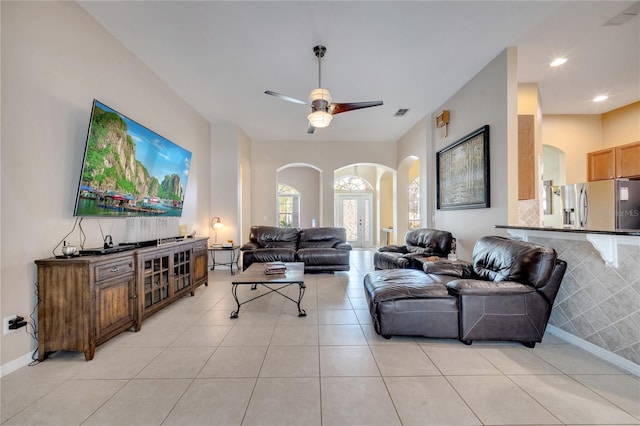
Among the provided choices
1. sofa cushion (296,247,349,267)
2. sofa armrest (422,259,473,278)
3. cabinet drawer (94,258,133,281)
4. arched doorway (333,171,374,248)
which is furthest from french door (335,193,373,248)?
cabinet drawer (94,258,133,281)

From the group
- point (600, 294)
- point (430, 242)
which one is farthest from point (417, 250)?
point (600, 294)

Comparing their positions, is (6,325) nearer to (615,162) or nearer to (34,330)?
(34,330)

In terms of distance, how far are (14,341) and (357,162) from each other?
22.6ft

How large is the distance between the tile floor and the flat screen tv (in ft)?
4.54

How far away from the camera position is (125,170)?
295cm

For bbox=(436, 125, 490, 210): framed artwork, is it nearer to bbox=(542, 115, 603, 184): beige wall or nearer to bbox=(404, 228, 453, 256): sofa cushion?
bbox=(404, 228, 453, 256): sofa cushion

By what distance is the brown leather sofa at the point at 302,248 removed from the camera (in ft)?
17.2

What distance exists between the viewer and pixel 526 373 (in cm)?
199

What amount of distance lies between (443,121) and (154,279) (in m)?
4.99

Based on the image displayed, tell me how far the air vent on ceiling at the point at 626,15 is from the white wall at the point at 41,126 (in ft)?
17.5

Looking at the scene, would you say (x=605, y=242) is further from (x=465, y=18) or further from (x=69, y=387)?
(x=69, y=387)

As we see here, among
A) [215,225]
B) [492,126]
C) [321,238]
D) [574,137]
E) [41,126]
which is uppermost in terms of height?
[574,137]

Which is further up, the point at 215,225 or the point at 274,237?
the point at 215,225

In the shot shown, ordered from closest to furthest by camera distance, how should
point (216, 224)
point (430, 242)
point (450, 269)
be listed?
point (450, 269) → point (430, 242) → point (216, 224)
